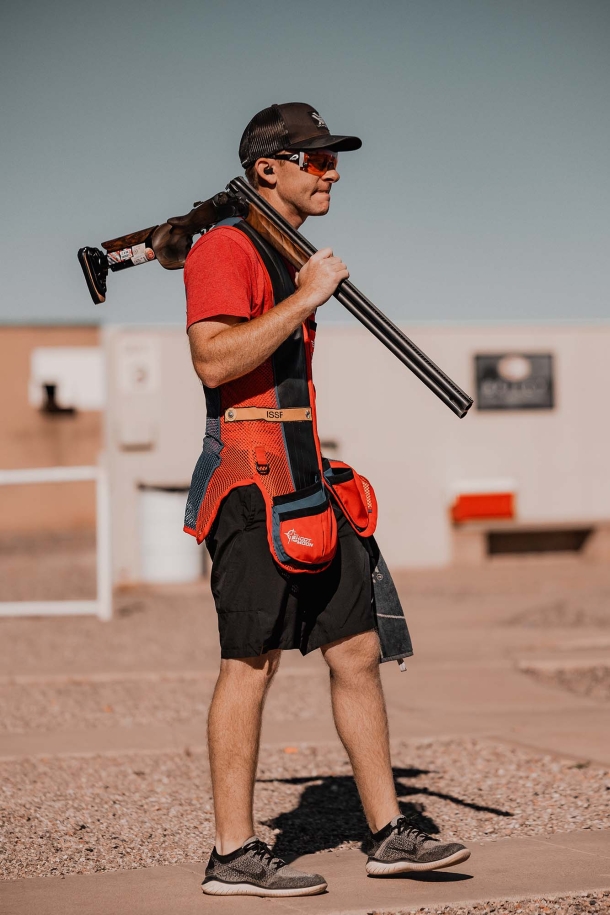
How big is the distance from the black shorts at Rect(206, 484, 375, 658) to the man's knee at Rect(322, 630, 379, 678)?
0.04 metres

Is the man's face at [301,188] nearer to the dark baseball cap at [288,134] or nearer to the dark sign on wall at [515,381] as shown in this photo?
the dark baseball cap at [288,134]

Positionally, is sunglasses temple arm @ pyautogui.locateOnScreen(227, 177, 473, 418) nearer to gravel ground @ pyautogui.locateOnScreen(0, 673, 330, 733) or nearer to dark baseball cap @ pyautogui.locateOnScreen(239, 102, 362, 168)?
dark baseball cap @ pyautogui.locateOnScreen(239, 102, 362, 168)

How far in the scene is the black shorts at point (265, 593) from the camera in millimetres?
3453

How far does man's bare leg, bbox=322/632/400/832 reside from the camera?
3633 millimetres

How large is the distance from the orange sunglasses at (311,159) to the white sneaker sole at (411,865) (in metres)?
2.02

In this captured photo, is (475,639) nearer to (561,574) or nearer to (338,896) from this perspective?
(338,896)

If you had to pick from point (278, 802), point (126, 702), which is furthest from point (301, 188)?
point (126, 702)

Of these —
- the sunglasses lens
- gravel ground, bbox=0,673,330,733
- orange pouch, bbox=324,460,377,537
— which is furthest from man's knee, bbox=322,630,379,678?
gravel ground, bbox=0,673,330,733

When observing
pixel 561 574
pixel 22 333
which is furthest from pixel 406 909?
pixel 22 333

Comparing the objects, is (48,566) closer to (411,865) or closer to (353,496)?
(353,496)

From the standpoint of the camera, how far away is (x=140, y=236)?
3.86m

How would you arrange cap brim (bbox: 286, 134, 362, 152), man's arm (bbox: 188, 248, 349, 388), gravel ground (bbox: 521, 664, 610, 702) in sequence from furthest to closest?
gravel ground (bbox: 521, 664, 610, 702) → cap brim (bbox: 286, 134, 362, 152) → man's arm (bbox: 188, 248, 349, 388)

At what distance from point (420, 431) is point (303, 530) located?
16990 millimetres

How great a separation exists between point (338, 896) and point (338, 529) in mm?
1038
